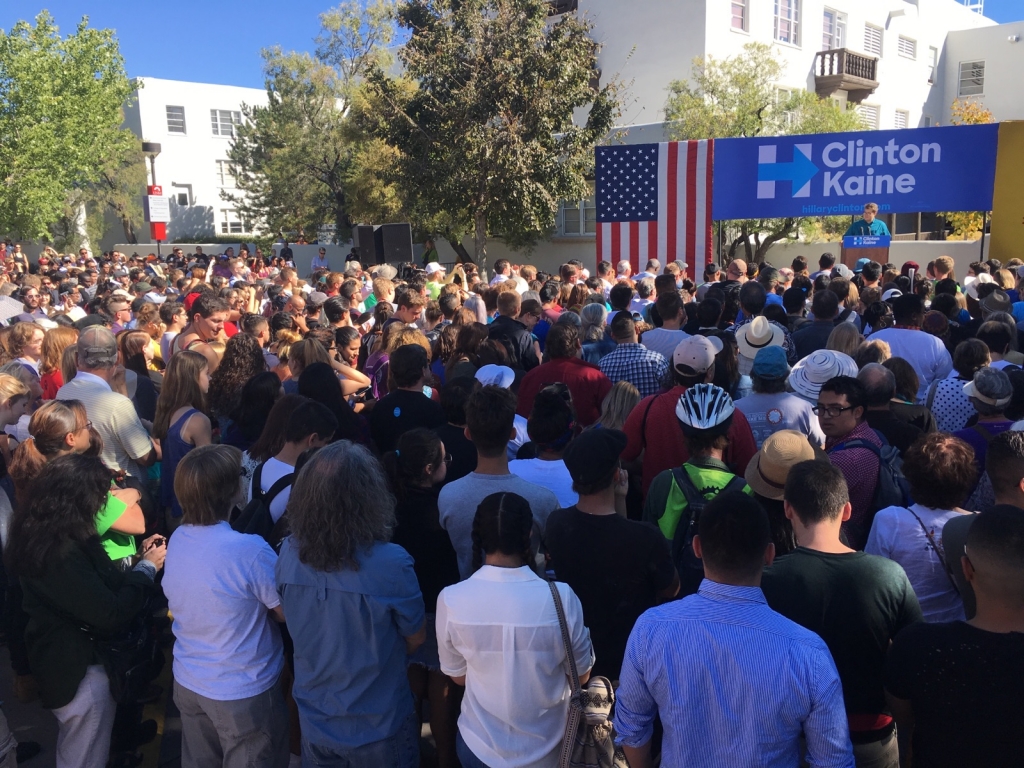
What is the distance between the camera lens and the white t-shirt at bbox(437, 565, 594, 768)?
7.60 ft

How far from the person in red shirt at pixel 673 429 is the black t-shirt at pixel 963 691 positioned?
5.02ft

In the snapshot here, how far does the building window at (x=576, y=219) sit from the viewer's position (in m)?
24.8

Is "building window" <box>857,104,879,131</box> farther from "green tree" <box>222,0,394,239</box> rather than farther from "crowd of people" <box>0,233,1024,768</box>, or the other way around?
"crowd of people" <box>0,233,1024,768</box>

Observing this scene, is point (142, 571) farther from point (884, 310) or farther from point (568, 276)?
point (568, 276)

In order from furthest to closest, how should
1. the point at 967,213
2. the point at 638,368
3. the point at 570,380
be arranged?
the point at 967,213 → the point at 638,368 → the point at 570,380

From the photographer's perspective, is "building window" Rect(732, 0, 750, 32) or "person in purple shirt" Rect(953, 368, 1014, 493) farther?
"building window" Rect(732, 0, 750, 32)

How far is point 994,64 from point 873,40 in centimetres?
548

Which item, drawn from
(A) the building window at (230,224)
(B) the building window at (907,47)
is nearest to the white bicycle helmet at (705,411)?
(B) the building window at (907,47)

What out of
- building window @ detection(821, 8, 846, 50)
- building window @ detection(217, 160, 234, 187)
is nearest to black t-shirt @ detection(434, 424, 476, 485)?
building window @ detection(821, 8, 846, 50)

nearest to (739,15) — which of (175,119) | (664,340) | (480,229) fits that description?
(480,229)

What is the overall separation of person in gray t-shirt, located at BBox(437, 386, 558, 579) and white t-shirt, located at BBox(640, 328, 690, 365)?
111 inches

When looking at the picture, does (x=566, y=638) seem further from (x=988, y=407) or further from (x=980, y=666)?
(x=988, y=407)

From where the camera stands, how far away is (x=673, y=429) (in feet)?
12.7

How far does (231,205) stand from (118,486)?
41788mm
